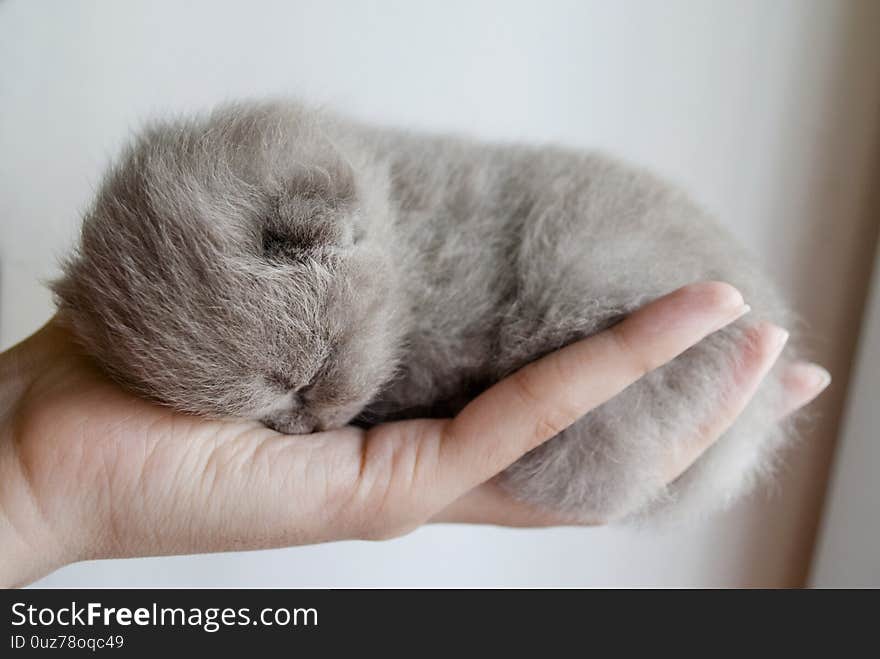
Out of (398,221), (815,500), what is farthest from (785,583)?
(398,221)

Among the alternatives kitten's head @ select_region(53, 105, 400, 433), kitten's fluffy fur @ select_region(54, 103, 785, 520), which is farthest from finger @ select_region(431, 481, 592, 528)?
kitten's head @ select_region(53, 105, 400, 433)

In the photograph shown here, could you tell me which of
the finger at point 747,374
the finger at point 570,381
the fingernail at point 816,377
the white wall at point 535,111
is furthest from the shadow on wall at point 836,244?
the finger at point 570,381

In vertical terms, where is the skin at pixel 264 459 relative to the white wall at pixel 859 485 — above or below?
above

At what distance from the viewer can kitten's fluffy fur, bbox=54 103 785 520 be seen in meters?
0.76

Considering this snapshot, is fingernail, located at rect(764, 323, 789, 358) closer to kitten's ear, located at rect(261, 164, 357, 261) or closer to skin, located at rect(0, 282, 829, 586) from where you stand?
skin, located at rect(0, 282, 829, 586)

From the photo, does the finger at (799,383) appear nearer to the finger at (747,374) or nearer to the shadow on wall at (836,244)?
the finger at (747,374)

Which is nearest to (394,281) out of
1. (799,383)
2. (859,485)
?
(799,383)

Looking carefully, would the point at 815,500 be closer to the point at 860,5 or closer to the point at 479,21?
the point at 860,5

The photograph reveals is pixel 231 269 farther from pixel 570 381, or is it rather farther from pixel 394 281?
pixel 570 381

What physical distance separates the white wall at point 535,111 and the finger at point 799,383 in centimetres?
42

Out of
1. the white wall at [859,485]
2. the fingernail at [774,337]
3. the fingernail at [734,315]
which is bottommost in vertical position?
the white wall at [859,485]

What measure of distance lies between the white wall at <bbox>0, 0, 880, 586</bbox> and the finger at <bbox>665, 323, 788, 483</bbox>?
0.50 m

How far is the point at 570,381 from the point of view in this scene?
859mm

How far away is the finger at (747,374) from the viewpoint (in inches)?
35.7
